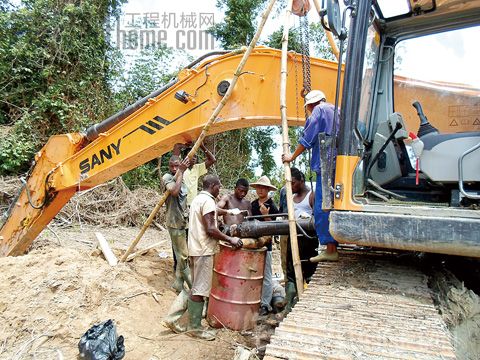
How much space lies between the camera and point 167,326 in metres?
4.42

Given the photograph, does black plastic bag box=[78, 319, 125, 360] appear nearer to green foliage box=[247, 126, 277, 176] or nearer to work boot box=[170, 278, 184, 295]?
work boot box=[170, 278, 184, 295]

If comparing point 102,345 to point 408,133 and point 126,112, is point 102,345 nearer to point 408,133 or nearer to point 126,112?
point 126,112

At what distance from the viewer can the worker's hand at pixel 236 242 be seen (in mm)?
4363

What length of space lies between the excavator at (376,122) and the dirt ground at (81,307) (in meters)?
1.13

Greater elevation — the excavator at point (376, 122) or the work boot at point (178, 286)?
the excavator at point (376, 122)

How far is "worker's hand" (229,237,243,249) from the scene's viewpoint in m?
4.36

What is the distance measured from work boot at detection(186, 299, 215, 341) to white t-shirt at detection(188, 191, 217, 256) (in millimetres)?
532

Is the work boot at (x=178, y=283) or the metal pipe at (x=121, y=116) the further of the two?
the work boot at (x=178, y=283)

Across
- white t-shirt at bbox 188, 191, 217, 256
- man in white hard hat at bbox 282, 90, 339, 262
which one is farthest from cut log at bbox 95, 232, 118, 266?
man in white hard hat at bbox 282, 90, 339, 262

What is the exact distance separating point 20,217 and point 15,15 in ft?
26.6

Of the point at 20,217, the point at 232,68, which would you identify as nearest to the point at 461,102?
the point at 232,68

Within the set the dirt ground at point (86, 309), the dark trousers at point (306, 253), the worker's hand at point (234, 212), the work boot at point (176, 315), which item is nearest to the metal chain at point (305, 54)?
the dark trousers at point (306, 253)

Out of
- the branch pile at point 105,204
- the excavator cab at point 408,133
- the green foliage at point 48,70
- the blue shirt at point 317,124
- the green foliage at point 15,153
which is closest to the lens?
the excavator cab at point 408,133

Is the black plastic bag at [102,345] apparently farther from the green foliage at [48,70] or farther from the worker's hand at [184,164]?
the green foliage at [48,70]
